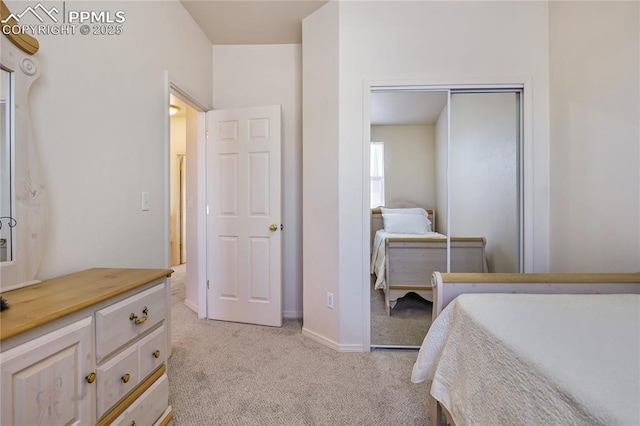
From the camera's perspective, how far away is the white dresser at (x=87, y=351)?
0.70 m

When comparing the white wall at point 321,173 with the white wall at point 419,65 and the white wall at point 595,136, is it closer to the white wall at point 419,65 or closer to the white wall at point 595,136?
the white wall at point 419,65

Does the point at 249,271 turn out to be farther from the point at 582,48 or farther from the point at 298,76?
the point at 582,48

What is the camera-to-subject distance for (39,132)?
45.6 inches

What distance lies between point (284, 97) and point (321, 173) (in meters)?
1.04

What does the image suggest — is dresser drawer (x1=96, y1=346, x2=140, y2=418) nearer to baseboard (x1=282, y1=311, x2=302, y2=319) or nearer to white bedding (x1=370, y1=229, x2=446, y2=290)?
white bedding (x1=370, y1=229, x2=446, y2=290)

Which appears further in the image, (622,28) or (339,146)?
(339,146)

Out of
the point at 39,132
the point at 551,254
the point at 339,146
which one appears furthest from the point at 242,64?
the point at 551,254

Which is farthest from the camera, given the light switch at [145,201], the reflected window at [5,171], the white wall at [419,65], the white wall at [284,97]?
the white wall at [284,97]

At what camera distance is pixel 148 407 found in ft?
3.75

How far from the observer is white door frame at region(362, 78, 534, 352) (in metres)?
2.09

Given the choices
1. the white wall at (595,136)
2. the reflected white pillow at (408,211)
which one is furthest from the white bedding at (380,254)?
the white wall at (595,136)

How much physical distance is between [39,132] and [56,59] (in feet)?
1.21

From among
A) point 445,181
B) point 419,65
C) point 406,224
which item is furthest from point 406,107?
point 406,224

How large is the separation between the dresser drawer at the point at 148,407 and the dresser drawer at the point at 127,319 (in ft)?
0.88
